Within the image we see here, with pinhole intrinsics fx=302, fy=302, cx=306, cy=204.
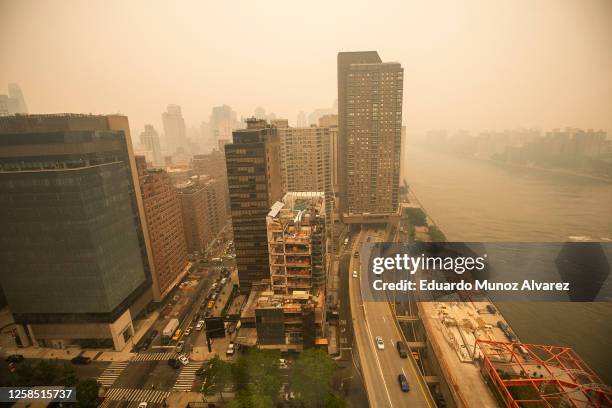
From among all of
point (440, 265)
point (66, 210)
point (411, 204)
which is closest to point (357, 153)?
point (411, 204)

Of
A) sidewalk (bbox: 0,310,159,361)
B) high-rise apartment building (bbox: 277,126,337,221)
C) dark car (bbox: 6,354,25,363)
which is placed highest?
high-rise apartment building (bbox: 277,126,337,221)

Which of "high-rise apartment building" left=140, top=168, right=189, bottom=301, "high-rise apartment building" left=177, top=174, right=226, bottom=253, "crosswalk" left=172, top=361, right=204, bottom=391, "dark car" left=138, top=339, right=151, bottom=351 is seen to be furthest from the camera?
"high-rise apartment building" left=177, top=174, right=226, bottom=253

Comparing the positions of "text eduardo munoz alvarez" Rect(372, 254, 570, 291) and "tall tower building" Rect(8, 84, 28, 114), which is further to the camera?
"tall tower building" Rect(8, 84, 28, 114)

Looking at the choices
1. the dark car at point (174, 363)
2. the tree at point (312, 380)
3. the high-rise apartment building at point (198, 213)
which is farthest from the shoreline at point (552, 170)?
the high-rise apartment building at point (198, 213)

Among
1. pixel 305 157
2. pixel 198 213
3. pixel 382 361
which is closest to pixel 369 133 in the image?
Answer: pixel 305 157

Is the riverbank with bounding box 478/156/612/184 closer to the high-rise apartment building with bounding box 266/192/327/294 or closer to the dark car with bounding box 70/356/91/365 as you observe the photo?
the high-rise apartment building with bounding box 266/192/327/294

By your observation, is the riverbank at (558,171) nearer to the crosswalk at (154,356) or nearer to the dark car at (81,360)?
the crosswalk at (154,356)

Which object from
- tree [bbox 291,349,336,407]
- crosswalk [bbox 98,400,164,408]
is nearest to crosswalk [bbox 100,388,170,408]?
crosswalk [bbox 98,400,164,408]
